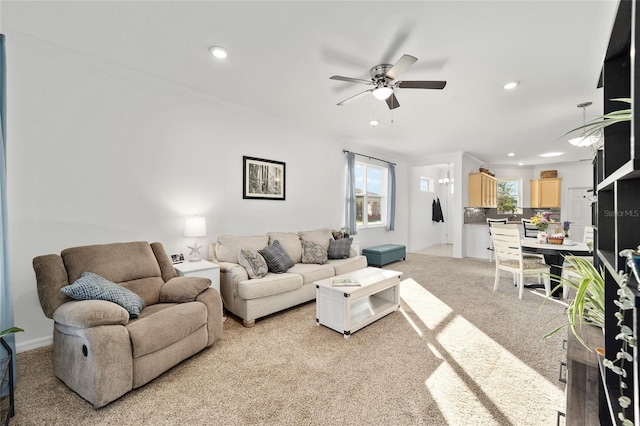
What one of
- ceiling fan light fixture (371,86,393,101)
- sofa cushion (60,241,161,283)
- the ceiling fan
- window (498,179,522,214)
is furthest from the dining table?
window (498,179,522,214)

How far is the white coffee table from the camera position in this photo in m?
2.63

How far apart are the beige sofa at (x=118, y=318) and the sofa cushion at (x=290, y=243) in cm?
157

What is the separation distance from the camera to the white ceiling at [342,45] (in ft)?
6.61

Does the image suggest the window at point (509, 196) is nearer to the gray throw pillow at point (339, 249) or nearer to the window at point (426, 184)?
the window at point (426, 184)

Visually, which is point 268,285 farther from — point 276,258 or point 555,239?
point 555,239

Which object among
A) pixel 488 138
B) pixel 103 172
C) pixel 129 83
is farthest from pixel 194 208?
pixel 488 138

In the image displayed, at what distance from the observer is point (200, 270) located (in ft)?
9.21

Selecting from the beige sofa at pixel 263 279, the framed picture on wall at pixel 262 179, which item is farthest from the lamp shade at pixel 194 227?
the framed picture on wall at pixel 262 179

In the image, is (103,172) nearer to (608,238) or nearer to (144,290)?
(144,290)

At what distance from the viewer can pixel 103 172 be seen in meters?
2.77

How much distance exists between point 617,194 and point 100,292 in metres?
2.85

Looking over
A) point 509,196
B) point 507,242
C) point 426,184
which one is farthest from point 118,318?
point 509,196

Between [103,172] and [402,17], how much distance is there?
3113 mm

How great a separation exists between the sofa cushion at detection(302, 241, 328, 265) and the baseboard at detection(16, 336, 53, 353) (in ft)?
8.95
